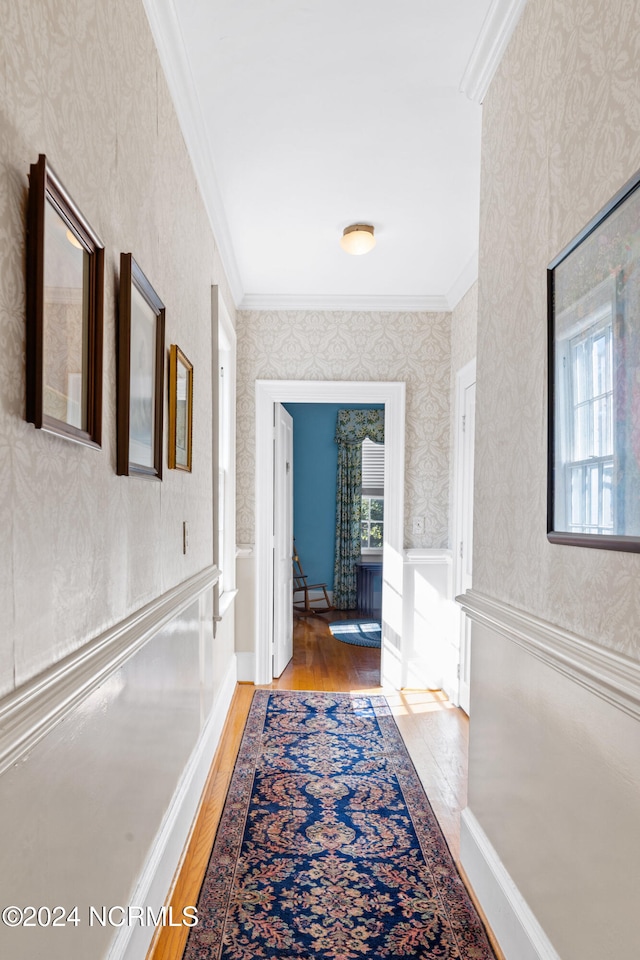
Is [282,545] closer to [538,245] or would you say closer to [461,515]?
[461,515]

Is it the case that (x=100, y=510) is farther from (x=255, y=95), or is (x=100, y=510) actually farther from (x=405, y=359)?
(x=405, y=359)

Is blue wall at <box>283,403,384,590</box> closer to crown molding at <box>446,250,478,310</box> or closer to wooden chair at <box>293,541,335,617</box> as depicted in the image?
wooden chair at <box>293,541,335,617</box>

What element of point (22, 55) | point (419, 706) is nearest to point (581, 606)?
point (22, 55)

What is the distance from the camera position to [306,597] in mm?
6895

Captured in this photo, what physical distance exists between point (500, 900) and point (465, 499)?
253cm

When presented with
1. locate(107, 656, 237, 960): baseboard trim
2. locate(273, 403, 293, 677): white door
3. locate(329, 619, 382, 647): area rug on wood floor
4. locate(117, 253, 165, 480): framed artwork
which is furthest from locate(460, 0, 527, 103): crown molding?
locate(329, 619, 382, 647): area rug on wood floor

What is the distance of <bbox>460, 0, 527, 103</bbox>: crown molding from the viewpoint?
1779 millimetres

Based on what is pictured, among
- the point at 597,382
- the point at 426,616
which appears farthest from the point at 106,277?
the point at 426,616

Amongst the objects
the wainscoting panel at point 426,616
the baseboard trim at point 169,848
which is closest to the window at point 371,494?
the wainscoting panel at point 426,616

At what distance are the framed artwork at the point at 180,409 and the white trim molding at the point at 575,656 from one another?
1.15 metres

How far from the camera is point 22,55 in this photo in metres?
0.92

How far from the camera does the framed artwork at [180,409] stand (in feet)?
6.98

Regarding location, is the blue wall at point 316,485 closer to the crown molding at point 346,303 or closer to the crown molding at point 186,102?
the crown molding at point 346,303

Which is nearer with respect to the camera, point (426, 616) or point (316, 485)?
point (426, 616)
